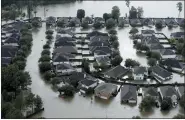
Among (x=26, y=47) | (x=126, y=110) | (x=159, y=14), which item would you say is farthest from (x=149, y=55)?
(x=159, y=14)

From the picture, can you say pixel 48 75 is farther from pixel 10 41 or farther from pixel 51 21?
pixel 51 21

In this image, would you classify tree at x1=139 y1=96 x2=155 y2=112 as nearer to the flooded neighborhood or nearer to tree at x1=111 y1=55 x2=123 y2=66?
the flooded neighborhood

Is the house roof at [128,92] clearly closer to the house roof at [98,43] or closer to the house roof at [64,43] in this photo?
the house roof at [98,43]

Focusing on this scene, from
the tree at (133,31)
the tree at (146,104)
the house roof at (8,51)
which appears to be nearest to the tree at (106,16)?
the tree at (133,31)

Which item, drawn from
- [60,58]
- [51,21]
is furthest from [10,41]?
[51,21]

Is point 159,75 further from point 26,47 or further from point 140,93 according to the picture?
point 26,47
